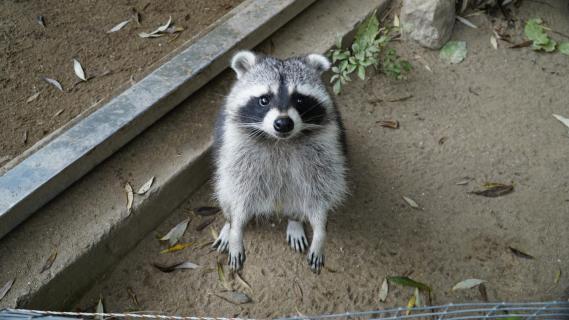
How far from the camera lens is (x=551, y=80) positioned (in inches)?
117

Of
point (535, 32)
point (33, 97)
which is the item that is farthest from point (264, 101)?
point (535, 32)

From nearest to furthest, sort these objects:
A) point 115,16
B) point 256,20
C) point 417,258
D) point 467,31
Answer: point 417,258
point 256,20
point 115,16
point 467,31

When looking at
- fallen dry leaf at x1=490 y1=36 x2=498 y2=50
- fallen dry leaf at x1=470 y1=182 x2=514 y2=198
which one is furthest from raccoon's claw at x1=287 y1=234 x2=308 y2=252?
fallen dry leaf at x1=490 y1=36 x2=498 y2=50

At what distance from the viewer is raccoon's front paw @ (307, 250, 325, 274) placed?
2189mm

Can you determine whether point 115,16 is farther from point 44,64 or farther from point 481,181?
point 481,181

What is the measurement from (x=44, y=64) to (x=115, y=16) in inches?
21.2

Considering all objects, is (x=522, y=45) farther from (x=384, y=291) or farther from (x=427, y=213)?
(x=384, y=291)

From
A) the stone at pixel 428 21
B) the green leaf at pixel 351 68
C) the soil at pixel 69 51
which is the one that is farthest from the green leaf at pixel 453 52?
the soil at pixel 69 51

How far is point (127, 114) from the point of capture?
221 cm

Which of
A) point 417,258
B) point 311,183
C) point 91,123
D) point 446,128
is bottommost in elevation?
point 417,258

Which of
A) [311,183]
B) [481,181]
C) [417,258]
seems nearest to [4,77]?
[311,183]

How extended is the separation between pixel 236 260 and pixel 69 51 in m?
1.61

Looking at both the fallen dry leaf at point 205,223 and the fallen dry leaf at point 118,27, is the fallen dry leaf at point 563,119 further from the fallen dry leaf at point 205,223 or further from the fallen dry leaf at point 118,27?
the fallen dry leaf at point 118,27

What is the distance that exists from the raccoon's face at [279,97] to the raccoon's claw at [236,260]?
1.89 ft
